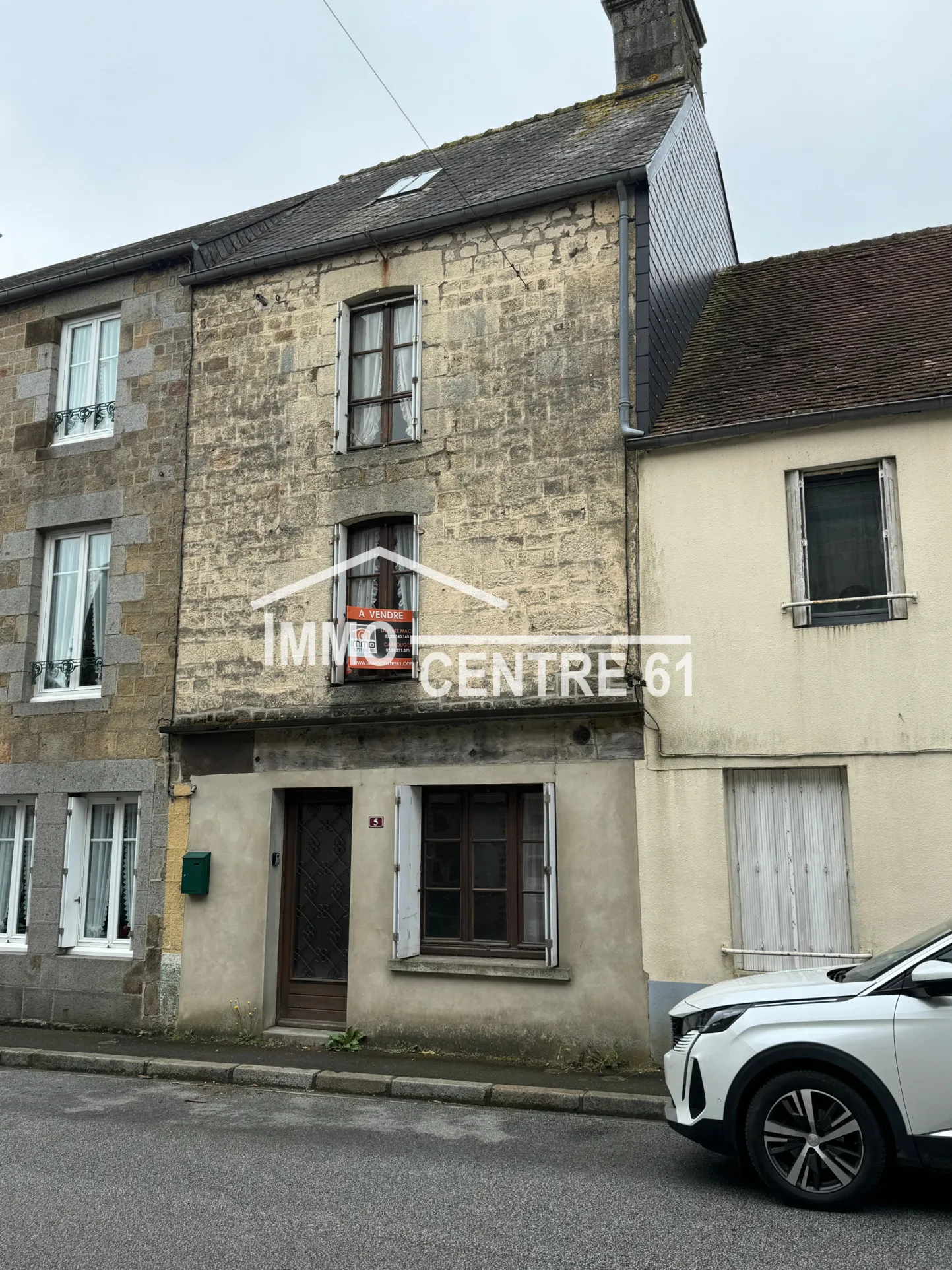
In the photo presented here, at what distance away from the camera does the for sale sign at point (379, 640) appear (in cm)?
1059

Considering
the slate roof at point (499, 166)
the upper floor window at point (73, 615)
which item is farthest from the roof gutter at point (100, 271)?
the upper floor window at point (73, 615)

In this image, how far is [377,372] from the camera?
11.8 metres

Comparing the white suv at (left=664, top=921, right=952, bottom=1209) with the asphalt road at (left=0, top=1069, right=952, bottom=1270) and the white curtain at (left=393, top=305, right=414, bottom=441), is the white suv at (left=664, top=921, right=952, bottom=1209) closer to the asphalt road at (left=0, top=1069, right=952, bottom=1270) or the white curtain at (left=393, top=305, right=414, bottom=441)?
the asphalt road at (left=0, top=1069, right=952, bottom=1270)

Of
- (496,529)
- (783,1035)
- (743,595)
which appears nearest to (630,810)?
(743,595)

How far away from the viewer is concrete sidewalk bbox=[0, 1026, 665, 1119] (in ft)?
27.0

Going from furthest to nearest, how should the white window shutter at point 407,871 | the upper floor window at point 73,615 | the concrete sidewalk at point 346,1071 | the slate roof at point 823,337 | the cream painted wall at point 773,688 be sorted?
the upper floor window at point 73,615 < the white window shutter at point 407,871 < the slate roof at point 823,337 < the cream painted wall at point 773,688 < the concrete sidewalk at point 346,1071

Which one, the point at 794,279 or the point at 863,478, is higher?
the point at 794,279

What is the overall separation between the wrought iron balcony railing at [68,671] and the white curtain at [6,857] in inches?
61.8

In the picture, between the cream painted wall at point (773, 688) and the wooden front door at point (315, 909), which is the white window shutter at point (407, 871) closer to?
the wooden front door at point (315, 909)

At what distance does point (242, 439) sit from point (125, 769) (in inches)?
151

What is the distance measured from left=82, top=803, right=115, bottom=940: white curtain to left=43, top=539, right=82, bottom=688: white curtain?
1599mm

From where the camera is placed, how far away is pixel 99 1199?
577 cm

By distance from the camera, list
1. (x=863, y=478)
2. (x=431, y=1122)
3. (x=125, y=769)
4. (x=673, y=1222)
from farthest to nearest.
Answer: (x=125, y=769) → (x=863, y=478) → (x=431, y=1122) → (x=673, y=1222)

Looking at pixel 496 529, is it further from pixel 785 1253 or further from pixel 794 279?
pixel 785 1253
